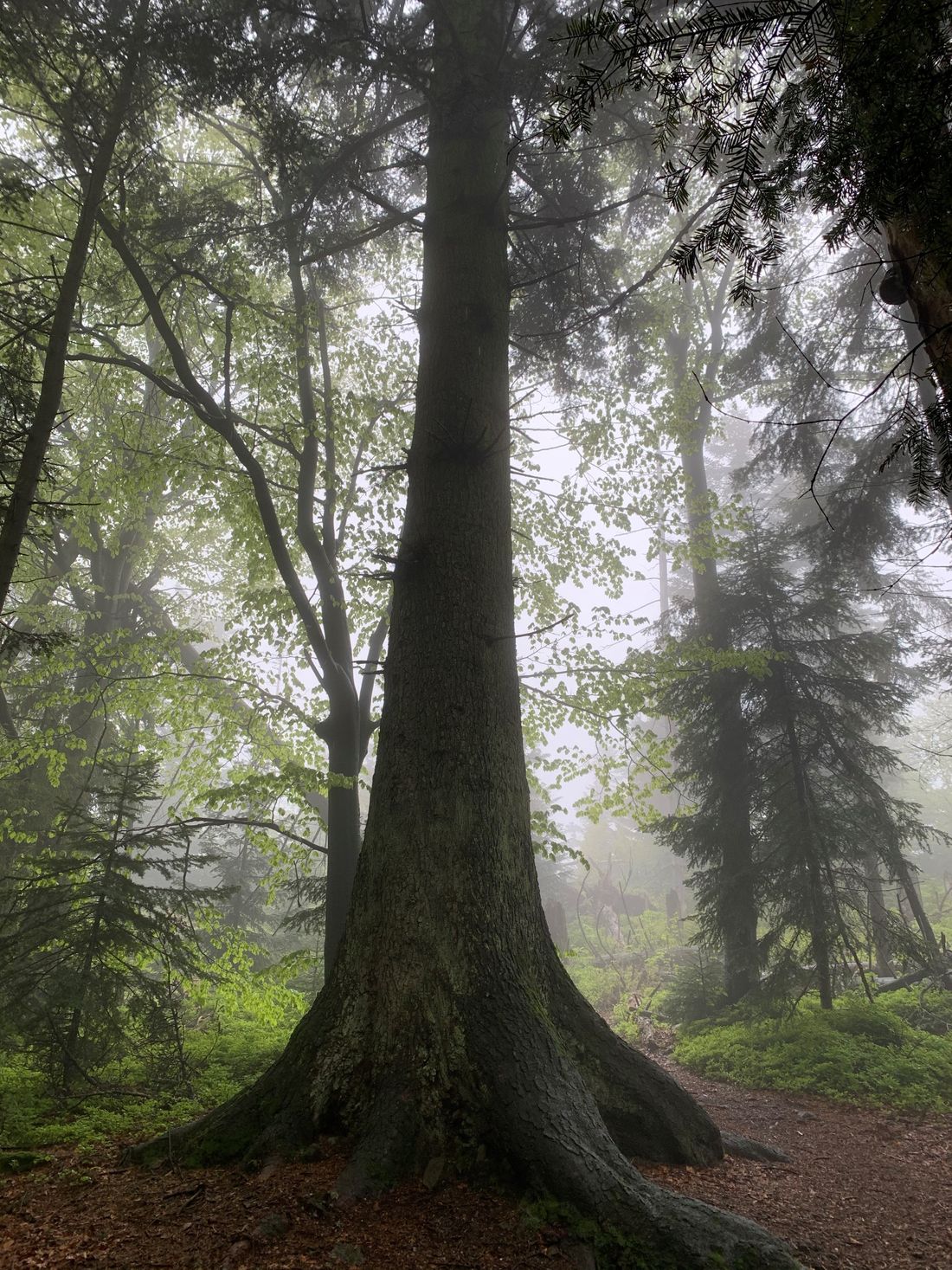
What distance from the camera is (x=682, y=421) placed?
8.94 m

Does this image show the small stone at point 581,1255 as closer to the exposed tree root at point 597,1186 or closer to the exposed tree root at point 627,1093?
the exposed tree root at point 597,1186

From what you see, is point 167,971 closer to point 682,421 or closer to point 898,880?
point 682,421

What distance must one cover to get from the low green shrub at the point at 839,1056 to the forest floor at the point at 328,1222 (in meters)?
2.58

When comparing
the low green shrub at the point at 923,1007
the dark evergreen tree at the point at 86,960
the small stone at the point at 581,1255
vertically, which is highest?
the dark evergreen tree at the point at 86,960

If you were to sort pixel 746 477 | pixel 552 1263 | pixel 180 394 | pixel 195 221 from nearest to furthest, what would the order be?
pixel 552 1263 < pixel 180 394 < pixel 195 221 < pixel 746 477

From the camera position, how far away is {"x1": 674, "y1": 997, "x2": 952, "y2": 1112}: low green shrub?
609 cm

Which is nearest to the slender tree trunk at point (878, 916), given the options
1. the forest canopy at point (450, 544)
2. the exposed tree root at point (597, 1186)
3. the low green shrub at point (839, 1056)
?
the forest canopy at point (450, 544)

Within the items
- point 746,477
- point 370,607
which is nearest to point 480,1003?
point 370,607

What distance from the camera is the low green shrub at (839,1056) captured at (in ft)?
20.0

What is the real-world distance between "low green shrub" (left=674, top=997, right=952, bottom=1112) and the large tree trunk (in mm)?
3414

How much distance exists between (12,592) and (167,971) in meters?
12.6

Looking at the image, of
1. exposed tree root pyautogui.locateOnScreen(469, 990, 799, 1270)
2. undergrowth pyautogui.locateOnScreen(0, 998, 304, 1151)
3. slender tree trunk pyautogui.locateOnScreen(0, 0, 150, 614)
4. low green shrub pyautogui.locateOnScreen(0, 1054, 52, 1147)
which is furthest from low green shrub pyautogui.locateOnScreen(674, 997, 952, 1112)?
slender tree trunk pyautogui.locateOnScreen(0, 0, 150, 614)

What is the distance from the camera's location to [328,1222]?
243 cm

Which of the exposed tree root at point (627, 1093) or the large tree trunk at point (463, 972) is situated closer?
the large tree trunk at point (463, 972)
